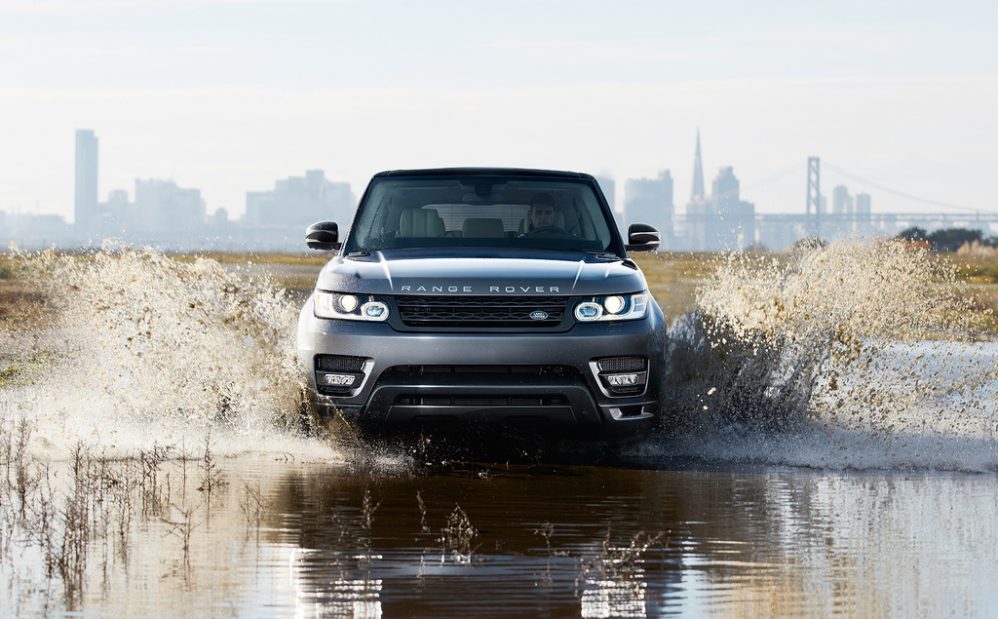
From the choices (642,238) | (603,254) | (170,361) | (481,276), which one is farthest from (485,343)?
(170,361)

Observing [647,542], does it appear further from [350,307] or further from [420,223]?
[420,223]

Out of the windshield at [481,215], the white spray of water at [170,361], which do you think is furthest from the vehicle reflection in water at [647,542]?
the white spray of water at [170,361]

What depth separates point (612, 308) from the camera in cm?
856

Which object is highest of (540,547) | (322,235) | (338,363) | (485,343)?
(322,235)

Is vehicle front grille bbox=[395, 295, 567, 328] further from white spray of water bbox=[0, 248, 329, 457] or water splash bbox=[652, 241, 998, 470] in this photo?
water splash bbox=[652, 241, 998, 470]

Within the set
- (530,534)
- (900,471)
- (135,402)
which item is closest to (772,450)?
(900,471)

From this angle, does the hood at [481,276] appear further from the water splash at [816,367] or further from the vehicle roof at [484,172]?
the water splash at [816,367]

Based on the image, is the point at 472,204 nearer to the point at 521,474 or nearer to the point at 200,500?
the point at 521,474

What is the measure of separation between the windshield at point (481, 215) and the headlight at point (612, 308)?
1061mm

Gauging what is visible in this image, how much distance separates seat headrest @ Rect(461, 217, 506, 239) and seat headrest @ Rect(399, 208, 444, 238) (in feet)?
0.52

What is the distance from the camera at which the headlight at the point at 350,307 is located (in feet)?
27.8

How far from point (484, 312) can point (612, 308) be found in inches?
28.1

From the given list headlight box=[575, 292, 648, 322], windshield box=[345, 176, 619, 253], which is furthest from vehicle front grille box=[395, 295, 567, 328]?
windshield box=[345, 176, 619, 253]

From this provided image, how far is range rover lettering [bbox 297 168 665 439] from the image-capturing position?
8.27 m
